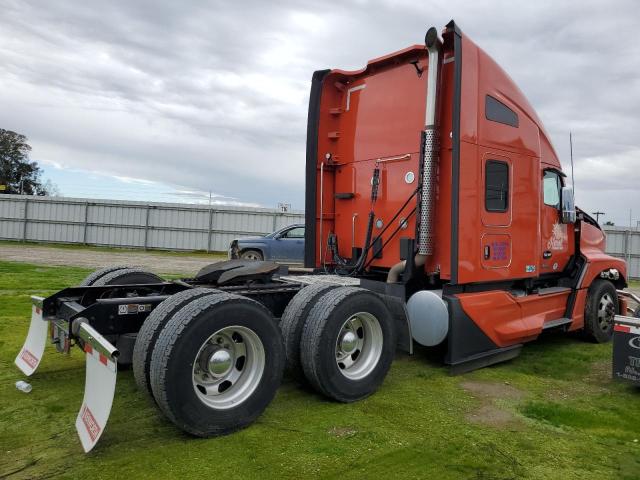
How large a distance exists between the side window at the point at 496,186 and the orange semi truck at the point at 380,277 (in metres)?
0.02

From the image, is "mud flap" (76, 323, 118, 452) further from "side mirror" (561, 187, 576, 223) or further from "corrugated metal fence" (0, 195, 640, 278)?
"corrugated metal fence" (0, 195, 640, 278)

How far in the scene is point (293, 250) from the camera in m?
16.1

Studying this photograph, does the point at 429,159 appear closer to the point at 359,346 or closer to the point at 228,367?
the point at 359,346

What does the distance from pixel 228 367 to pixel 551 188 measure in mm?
4968

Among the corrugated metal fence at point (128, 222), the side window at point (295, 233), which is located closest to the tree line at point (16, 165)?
the corrugated metal fence at point (128, 222)

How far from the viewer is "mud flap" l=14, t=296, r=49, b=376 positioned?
444 cm

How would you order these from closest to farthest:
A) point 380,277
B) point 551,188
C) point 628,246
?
point 380,277, point 551,188, point 628,246

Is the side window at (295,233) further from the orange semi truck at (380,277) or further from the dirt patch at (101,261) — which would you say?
the orange semi truck at (380,277)

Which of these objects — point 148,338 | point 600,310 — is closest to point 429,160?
point 148,338

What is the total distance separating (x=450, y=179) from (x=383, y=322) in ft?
5.90

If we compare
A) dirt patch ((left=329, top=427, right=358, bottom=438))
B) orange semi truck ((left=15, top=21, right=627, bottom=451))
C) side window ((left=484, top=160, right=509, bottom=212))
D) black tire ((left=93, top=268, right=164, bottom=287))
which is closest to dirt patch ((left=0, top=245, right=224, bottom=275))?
black tire ((left=93, top=268, right=164, bottom=287))

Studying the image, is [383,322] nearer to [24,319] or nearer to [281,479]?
[281,479]

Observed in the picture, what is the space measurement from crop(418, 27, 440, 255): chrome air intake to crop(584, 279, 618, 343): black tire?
3076 millimetres

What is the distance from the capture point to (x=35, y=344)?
→ 4.57 meters
